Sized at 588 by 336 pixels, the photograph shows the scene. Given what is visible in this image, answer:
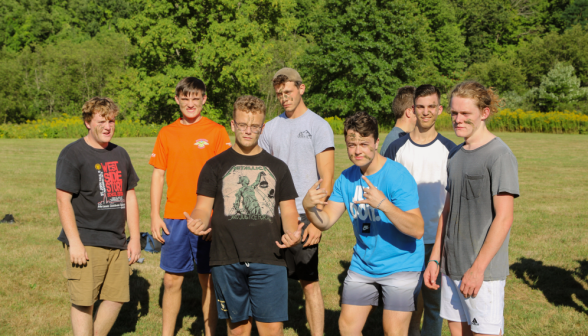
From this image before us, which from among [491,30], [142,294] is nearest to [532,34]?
[491,30]

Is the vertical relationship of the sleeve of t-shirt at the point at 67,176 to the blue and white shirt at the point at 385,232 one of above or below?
above

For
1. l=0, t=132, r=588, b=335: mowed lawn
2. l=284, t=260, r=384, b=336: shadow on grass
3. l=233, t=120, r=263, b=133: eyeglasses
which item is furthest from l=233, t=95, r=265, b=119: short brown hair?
l=0, t=132, r=588, b=335: mowed lawn

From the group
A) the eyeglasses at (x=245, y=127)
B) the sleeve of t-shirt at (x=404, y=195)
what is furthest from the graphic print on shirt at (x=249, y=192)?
the sleeve of t-shirt at (x=404, y=195)

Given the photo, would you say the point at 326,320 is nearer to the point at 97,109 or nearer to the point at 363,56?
the point at 97,109

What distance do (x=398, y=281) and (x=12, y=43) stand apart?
8048 centimetres

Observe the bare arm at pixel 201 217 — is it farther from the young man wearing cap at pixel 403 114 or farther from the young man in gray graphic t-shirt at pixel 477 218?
the young man wearing cap at pixel 403 114

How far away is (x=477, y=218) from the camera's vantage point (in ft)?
9.98

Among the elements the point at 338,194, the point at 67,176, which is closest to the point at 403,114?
the point at 338,194

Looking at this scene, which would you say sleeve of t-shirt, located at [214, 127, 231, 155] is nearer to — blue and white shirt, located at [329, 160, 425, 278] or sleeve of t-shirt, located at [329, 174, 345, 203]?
sleeve of t-shirt, located at [329, 174, 345, 203]

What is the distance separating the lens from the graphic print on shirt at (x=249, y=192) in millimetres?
3414

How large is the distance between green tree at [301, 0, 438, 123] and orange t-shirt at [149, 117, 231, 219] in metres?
44.0

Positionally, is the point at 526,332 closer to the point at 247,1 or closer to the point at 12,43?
the point at 247,1

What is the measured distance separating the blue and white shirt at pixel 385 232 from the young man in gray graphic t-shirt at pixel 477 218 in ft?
0.87

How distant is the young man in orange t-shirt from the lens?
4348mm
